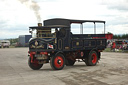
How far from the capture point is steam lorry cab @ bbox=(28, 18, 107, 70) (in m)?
11.6

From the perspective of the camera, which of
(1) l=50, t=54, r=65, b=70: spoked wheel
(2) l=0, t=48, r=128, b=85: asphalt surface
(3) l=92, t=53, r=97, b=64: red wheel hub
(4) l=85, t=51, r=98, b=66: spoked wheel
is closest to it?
(2) l=0, t=48, r=128, b=85: asphalt surface

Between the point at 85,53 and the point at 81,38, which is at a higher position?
the point at 81,38

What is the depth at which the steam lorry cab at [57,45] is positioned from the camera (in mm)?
11555

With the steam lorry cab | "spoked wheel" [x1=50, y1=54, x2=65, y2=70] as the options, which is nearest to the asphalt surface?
"spoked wheel" [x1=50, y1=54, x2=65, y2=70]

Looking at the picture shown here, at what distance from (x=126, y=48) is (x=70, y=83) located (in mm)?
21677

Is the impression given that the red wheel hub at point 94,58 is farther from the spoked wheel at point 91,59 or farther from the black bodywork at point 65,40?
the black bodywork at point 65,40

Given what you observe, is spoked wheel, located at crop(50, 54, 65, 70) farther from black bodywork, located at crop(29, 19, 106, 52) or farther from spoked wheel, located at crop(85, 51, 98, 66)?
spoked wheel, located at crop(85, 51, 98, 66)

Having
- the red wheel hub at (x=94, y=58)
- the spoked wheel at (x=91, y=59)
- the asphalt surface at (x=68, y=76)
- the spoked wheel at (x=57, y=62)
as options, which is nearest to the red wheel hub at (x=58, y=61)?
the spoked wheel at (x=57, y=62)

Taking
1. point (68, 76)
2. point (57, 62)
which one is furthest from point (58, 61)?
point (68, 76)

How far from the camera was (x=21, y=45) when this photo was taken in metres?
69.6

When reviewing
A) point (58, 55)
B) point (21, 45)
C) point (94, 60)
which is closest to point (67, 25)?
point (58, 55)

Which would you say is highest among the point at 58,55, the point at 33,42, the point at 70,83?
the point at 33,42

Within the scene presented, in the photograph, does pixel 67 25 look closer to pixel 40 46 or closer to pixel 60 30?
pixel 60 30

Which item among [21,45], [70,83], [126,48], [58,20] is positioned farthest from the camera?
[21,45]
